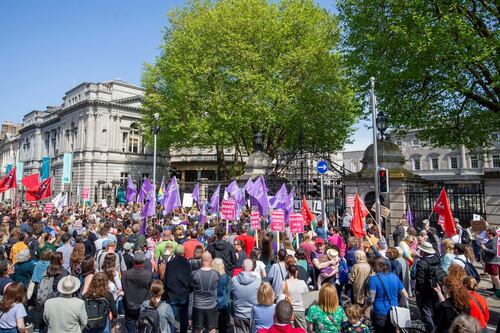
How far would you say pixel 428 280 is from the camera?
663 cm

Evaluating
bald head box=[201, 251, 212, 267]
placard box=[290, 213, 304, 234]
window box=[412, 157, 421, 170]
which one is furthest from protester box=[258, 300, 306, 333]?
window box=[412, 157, 421, 170]

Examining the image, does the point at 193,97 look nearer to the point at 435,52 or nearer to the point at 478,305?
the point at 435,52

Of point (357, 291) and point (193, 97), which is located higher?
point (193, 97)

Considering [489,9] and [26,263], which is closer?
Answer: [26,263]

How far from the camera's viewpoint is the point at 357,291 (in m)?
7.14

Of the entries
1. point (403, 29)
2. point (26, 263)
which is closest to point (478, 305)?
point (26, 263)

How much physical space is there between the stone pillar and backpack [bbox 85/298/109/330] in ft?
46.9

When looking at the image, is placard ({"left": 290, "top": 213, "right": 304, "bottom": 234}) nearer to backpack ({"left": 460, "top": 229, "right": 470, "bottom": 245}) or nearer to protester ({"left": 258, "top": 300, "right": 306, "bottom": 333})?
backpack ({"left": 460, "top": 229, "right": 470, "bottom": 245})

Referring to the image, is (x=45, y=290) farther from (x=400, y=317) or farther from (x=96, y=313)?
(x=400, y=317)

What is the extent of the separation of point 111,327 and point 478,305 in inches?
213

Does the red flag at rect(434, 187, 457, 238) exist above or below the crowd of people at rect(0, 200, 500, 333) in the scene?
above

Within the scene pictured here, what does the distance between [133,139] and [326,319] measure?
52451mm

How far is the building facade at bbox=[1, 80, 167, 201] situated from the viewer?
1967 inches

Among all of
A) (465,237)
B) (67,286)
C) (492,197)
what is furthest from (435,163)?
(67,286)
